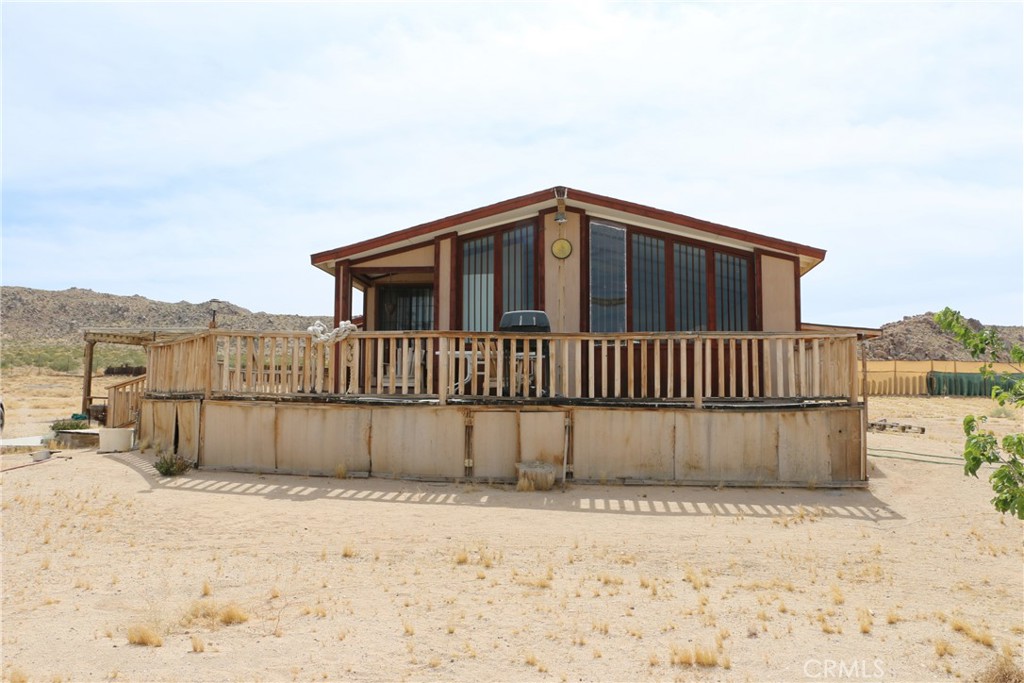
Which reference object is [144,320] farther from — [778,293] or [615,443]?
[615,443]

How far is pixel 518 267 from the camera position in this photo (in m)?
11.4

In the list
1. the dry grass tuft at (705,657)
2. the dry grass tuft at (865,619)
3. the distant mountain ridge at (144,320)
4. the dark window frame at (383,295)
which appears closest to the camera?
the dry grass tuft at (705,657)

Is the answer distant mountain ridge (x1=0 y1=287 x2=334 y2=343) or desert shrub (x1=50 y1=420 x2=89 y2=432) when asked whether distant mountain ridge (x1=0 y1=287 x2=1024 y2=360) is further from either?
desert shrub (x1=50 y1=420 x2=89 y2=432)

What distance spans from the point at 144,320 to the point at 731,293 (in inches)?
2851

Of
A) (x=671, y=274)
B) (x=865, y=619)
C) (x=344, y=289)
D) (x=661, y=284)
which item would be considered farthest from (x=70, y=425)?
(x=865, y=619)

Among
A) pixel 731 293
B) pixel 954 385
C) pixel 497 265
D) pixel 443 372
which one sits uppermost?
pixel 497 265

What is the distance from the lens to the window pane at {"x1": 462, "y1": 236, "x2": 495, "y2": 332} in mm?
11617

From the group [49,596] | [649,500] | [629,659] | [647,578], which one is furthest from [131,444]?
[629,659]

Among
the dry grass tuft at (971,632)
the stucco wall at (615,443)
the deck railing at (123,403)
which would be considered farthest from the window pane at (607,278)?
the deck railing at (123,403)

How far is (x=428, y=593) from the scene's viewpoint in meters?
4.88

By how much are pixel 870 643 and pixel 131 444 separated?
10.9m

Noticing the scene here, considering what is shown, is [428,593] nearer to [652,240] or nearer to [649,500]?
[649,500]

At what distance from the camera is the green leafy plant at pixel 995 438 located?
346cm

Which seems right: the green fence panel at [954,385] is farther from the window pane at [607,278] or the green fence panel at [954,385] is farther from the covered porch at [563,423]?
the covered porch at [563,423]
